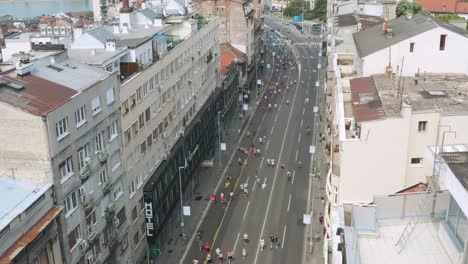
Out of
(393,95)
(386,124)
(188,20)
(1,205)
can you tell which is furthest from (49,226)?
(188,20)

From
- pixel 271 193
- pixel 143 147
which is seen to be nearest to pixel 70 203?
pixel 143 147

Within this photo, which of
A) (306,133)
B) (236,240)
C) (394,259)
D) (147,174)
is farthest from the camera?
(306,133)

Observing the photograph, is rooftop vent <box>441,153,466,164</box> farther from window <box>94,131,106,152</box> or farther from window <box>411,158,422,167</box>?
window <box>94,131,106,152</box>

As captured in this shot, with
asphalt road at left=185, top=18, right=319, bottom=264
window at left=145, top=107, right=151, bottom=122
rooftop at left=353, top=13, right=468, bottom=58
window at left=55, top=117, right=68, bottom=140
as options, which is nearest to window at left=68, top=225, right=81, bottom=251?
window at left=55, top=117, right=68, bottom=140

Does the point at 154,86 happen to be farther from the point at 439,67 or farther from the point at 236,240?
the point at 439,67

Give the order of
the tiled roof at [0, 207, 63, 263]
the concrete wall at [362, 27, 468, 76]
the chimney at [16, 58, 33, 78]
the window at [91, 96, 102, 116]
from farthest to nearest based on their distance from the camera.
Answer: the concrete wall at [362, 27, 468, 76] → the window at [91, 96, 102, 116] → the chimney at [16, 58, 33, 78] → the tiled roof at [0, 207, 63, 263]

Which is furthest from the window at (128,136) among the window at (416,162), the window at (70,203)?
the window at (416,162)
